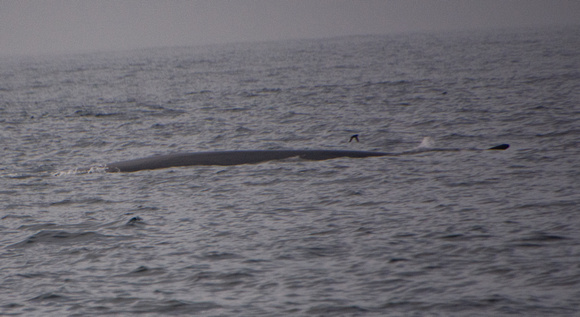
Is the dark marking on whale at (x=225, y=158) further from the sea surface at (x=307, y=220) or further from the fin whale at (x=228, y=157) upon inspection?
the sea surface at (x=307, y=220)

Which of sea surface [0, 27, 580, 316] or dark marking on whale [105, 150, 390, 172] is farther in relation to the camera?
dark marking on whale [105, 150, 390, 172]

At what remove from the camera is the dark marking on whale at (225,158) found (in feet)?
64.0

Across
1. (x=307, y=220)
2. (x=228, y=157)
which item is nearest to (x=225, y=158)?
(x=228, y=157)

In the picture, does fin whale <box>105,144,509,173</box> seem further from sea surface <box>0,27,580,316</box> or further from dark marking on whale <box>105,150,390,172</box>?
sea surface <box>0,27,580,316</box>

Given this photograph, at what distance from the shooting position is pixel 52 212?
591 inches

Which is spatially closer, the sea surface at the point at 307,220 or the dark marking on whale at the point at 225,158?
the sea surface at the point at 307,220

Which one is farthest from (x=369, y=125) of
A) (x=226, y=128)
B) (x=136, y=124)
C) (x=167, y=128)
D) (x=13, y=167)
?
(x=13, y=167)

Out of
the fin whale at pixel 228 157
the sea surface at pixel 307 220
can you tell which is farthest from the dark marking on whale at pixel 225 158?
the sea surface at pixel 307 220

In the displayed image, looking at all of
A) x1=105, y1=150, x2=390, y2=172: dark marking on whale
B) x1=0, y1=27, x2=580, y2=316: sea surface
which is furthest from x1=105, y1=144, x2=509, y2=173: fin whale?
x1=0, y1=27, x2=580, y2=316: sea surface

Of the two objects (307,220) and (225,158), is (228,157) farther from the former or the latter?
(307,220)

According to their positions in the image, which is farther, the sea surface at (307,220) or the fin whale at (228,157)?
the fin whale at (228,157)

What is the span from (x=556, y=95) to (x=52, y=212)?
22904mm

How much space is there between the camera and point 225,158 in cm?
1977

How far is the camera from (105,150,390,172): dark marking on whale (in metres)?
19.5
